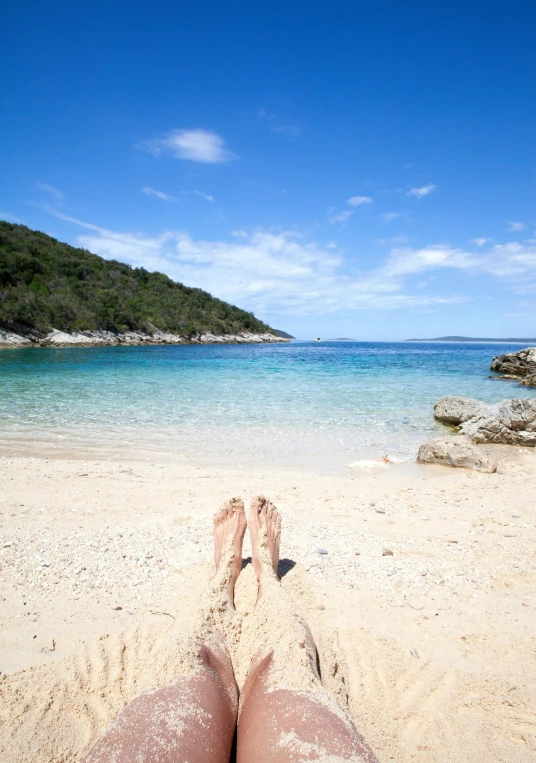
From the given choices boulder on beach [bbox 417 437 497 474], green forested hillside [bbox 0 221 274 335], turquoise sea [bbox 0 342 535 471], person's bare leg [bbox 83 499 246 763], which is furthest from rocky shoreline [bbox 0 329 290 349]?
person's bare leg [bbox 83 499 246 763]

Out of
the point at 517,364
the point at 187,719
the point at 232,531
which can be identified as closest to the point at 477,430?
the point at 232,531

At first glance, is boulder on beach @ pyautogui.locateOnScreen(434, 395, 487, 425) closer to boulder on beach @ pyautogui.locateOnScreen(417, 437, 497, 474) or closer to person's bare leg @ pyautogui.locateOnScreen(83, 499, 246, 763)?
boulder on beach @ pyautogui.locateOnScreen(417, 437, 497, 474)

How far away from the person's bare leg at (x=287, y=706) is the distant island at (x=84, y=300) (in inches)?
1541

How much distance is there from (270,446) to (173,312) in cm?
5593

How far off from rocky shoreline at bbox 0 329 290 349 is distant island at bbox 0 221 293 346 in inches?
4.3

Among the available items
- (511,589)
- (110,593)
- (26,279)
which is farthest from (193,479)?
(26,279)

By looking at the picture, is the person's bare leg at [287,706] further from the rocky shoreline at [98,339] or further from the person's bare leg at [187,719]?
the rocky shoreline at [98,339]

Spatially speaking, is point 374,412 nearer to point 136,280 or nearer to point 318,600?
point 318,600

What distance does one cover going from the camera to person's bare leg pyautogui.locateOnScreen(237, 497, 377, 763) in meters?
1.43

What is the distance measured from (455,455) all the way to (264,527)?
4.50 metres

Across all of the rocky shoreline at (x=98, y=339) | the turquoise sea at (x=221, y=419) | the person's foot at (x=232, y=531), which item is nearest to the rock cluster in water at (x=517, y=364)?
the turquoise sea at (x=221, y=419)

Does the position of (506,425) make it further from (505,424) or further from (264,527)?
(264,527)

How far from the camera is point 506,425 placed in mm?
8508

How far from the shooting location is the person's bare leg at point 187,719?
1408mm
